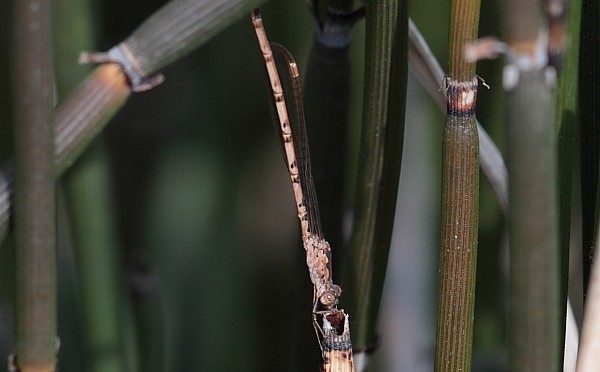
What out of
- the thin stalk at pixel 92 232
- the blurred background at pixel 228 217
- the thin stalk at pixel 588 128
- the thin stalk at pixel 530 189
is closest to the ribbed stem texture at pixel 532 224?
the thin stalk at pixel 530 189

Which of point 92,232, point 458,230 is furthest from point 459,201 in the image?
point 92,232

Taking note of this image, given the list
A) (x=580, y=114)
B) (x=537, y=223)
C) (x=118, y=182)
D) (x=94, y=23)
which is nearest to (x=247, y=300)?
(x=118, y=182)

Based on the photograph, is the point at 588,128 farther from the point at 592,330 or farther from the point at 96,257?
the point at 96,257

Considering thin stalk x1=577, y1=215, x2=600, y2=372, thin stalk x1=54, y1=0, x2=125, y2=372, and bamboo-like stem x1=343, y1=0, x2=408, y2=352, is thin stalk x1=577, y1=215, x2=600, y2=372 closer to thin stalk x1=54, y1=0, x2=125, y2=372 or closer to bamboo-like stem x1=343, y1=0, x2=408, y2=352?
bamboo-like stem x1=343, y1=0, x2=408, y2=352

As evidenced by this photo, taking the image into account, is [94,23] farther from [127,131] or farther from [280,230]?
[280,230]

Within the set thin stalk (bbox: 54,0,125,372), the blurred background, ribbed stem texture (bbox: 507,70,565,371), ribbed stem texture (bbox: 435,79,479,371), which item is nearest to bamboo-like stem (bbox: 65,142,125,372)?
thin stalk (bbox: 54,0,125,372)
